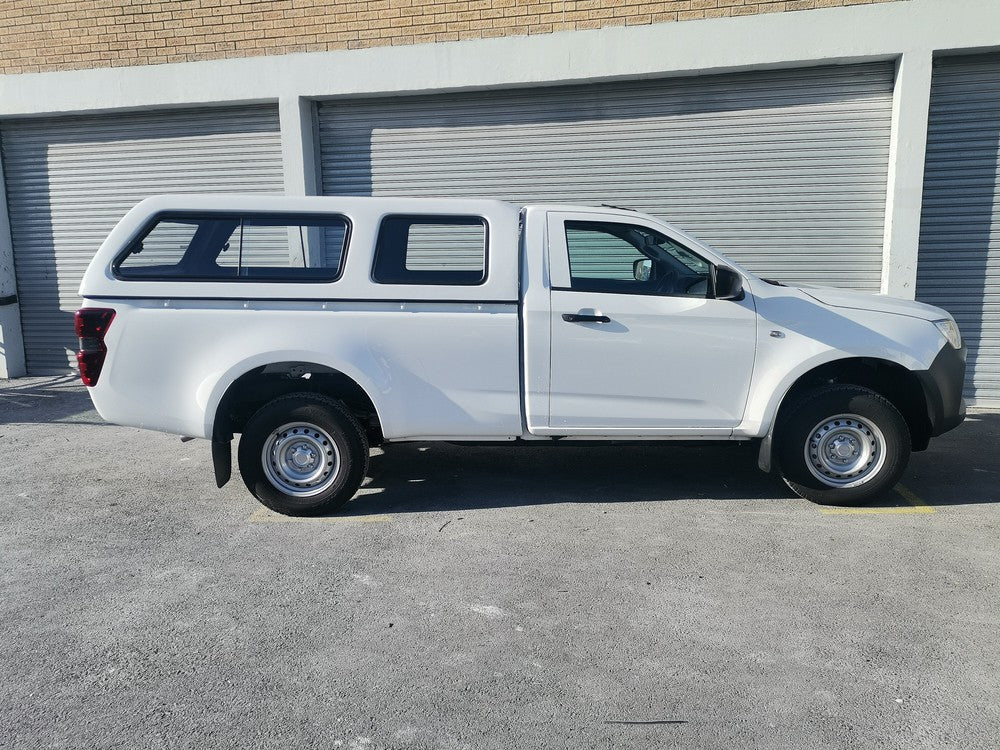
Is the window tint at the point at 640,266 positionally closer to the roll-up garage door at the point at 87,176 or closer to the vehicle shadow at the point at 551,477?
the vehicle shadow at the point at 551,477

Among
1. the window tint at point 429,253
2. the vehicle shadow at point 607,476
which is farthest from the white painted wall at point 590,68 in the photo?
the window tint at point 429,253

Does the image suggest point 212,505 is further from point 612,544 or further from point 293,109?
point 293,109

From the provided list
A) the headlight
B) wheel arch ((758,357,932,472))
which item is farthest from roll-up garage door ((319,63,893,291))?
wheel arch ((758,357,932,472))

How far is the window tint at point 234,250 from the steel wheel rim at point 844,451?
11.2 feet

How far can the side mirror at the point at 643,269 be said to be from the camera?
212 inches

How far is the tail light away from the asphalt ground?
1.10m

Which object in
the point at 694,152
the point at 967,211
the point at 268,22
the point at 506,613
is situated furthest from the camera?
the point at 268,22

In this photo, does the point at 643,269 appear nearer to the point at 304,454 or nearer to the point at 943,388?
the point at 943,388

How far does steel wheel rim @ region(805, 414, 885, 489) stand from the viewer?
5.32 meters

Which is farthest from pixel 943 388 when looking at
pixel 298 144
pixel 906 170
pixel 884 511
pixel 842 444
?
pixel 298 144

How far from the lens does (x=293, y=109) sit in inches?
370

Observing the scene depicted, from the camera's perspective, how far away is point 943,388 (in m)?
5.27

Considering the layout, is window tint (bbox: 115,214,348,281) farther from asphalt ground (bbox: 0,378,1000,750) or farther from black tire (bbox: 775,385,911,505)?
black tire (bbox: 775,385,911,505)

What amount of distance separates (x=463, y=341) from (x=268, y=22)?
6.25 metres
